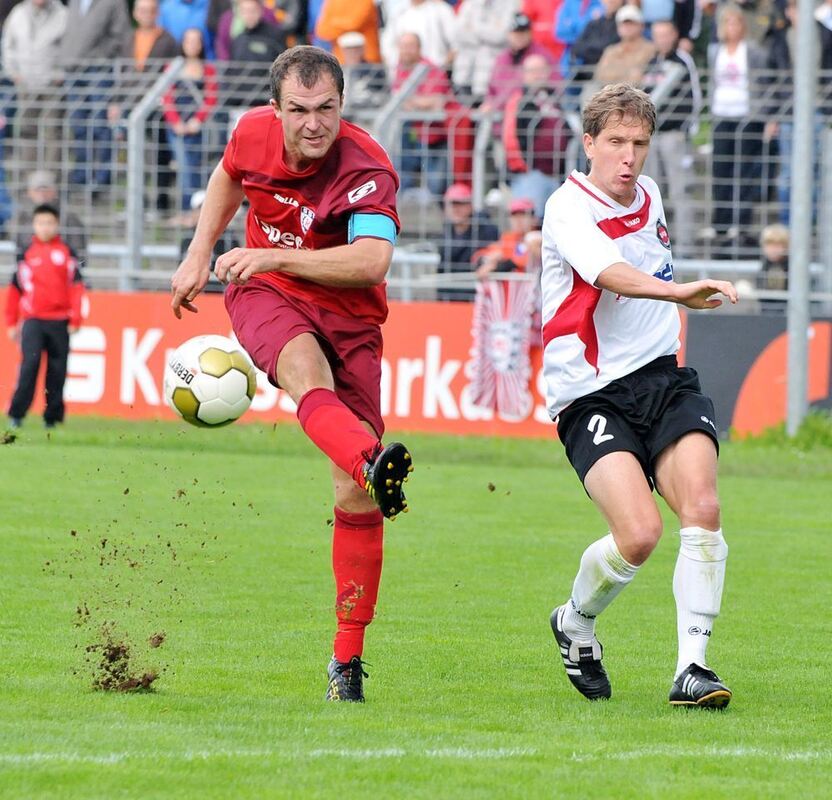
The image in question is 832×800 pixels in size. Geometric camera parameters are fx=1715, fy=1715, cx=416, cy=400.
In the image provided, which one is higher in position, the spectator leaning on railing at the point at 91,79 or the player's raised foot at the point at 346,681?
the spectator leaning on railing at the point at 91,79

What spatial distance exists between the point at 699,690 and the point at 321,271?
198 centimetres

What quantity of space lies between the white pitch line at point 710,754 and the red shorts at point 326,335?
1.68 meters

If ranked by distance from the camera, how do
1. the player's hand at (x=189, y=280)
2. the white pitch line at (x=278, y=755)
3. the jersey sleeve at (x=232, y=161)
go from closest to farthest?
1. the white pitch line at (x=278, y=755)
2. the player's hand at (x=189, y=280)
3. the jersey sleeve at (x=232, y=161)

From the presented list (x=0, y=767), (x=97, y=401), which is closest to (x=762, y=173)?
(x=97, y=401)

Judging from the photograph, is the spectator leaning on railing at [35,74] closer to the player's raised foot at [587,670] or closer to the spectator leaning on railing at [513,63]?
the spectator leaning on railing at [513,63]

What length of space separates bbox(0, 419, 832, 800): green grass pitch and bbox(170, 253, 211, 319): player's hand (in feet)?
4.67

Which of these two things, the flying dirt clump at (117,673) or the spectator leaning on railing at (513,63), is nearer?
the flying dirt clump at (117,673)

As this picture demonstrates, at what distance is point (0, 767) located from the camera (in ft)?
15.6

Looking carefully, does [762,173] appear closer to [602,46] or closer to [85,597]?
[602,46]

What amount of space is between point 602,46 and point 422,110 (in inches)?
80.6

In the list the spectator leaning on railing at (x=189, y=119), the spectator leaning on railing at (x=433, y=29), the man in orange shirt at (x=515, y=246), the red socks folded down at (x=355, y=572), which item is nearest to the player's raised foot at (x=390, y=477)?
the red socks folded down at (x=355, y=572)

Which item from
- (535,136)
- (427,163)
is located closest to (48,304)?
(427,163)

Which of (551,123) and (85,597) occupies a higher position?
(551,123)

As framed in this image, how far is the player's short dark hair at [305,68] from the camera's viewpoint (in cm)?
605
